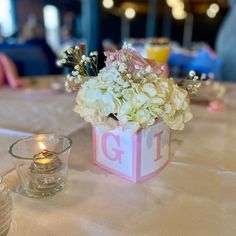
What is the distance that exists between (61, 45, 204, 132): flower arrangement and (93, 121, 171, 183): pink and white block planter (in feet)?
0.13

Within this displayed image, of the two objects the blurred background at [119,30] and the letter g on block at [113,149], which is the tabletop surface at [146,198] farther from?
the blurred background at [119,30]

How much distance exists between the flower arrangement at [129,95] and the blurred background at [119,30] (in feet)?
1.92

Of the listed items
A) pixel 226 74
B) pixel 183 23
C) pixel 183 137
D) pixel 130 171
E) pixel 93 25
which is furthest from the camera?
pixel 183 23

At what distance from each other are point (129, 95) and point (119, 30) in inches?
286

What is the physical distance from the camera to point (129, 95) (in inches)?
22.4

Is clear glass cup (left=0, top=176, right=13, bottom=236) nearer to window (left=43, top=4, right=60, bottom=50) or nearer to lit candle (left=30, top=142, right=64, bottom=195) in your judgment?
lit candle (left=30, top=142, right=64, bottom=195)

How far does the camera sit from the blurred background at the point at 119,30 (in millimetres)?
2047

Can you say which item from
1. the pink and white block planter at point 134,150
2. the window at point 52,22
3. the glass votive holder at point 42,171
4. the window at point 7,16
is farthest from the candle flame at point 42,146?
the window at point 52,22

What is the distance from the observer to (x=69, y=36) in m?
5.59

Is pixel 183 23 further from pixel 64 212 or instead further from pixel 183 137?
pixel 64 212

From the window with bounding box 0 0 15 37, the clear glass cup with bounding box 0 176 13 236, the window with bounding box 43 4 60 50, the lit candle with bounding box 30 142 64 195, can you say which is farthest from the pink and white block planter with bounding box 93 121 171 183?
the window with bounding box 43 4 60 50

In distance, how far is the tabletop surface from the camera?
517 millimetres

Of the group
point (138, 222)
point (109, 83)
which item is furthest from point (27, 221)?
point (109, 83)

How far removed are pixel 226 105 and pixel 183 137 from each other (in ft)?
1.59
